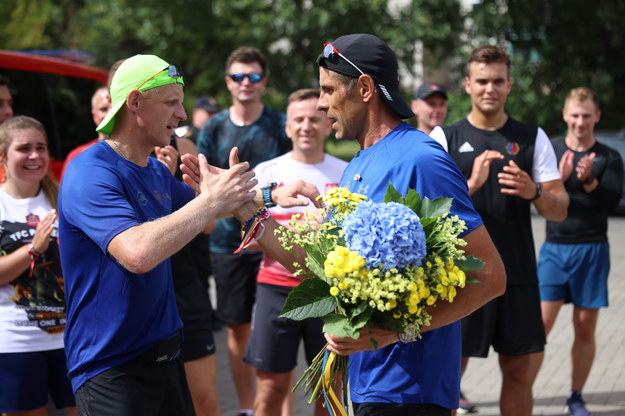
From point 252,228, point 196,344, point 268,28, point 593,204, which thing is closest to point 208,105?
point 593,204

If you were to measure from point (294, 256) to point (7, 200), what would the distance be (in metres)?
2.15

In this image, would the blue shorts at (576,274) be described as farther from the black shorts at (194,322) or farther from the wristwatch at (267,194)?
the wristwatch at (267,194)

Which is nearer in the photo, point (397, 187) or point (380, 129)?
point (397, 187)

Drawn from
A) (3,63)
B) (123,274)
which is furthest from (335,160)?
(3,63)

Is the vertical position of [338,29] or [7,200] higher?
[338,29]

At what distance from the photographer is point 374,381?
303 cm

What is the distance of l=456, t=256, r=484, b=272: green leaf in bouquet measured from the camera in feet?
8.96

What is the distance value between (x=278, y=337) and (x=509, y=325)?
1.49m

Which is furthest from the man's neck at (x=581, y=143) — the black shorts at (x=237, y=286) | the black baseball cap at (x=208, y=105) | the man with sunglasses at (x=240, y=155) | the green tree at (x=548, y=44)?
the green tree at (x=548, y=44)

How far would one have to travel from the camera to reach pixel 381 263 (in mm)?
2607

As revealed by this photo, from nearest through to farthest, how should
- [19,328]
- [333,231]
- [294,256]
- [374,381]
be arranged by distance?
[333,231]
[374,381]
[294,256]
[19,328]

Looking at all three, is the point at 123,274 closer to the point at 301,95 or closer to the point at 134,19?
the point at 301,95

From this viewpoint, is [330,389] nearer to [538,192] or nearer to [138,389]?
[138,389]

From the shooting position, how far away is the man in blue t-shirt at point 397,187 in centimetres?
288
